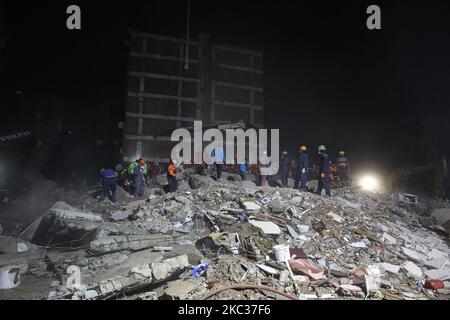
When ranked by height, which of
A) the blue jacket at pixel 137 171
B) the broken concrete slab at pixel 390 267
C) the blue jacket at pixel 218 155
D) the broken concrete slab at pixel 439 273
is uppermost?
the blue jacket at pixel 218 155

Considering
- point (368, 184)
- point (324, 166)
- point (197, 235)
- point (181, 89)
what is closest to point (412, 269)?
point (324, 166)

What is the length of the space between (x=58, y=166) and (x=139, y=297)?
10.2 m

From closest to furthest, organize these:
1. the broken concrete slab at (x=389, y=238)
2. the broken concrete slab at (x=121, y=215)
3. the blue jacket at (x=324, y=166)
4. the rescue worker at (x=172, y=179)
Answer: the broken concrete slab at (x=389, y=238) → the broken concrete slab at (x=121, y=215) → the rescue worker at (x=172, y=179) → the blue jacket at (x=324, y=166)

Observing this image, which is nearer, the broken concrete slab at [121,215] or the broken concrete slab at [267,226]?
the broken concrete slab at [267,226]

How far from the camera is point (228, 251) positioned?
5633mm

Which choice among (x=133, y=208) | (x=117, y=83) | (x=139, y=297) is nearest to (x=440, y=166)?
(x=133, y=208)

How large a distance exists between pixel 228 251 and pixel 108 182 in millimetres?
5353

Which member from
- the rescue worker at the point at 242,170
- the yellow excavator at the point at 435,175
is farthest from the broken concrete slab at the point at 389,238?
the yellow excavator at the point at 435,175

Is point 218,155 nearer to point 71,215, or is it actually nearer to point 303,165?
point 303,165

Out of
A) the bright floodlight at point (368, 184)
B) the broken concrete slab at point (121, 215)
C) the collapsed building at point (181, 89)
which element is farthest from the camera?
the bright floodlight at point (368, 184)

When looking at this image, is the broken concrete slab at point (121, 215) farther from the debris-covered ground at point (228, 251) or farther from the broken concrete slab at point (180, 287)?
the broken concrete slab at point (180, 287)

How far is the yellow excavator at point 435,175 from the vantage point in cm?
1151

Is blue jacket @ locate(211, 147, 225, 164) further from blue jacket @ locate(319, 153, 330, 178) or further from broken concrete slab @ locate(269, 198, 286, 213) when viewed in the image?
blue jacket @ locate(319, 153, 330, 178)

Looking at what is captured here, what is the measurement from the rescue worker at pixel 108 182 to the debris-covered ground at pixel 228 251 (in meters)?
0.51
